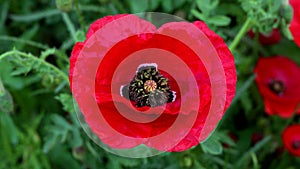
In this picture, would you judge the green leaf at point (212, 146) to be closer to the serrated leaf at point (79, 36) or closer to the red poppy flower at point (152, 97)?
the red poppy flower at point (152, 97)

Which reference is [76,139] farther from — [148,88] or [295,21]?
[295,21]

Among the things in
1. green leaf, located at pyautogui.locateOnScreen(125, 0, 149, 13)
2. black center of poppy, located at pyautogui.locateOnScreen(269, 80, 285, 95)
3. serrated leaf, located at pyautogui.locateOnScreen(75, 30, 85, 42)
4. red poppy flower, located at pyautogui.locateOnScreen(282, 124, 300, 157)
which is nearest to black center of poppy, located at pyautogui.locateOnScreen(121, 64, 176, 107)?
serrated leaf, located at pyautogui.locateOnScreen(75, 30, 85, 42)

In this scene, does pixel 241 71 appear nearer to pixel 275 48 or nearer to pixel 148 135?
pixel 275 48

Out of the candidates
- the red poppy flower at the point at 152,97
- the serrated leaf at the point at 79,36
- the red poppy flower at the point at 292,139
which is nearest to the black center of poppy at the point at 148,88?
the red poppy flower at the point at 152,97

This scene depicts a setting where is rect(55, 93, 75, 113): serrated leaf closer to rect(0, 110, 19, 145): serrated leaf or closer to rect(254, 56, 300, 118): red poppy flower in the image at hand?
rect(0, 110, 19, 145): serrated leaf

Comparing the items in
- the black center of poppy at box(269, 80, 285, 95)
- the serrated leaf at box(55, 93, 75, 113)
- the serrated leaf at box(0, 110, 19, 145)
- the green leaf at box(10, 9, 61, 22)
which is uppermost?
the green leaf at box(10, 9, 61, 22)

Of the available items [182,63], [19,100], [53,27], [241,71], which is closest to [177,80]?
[182,63]
